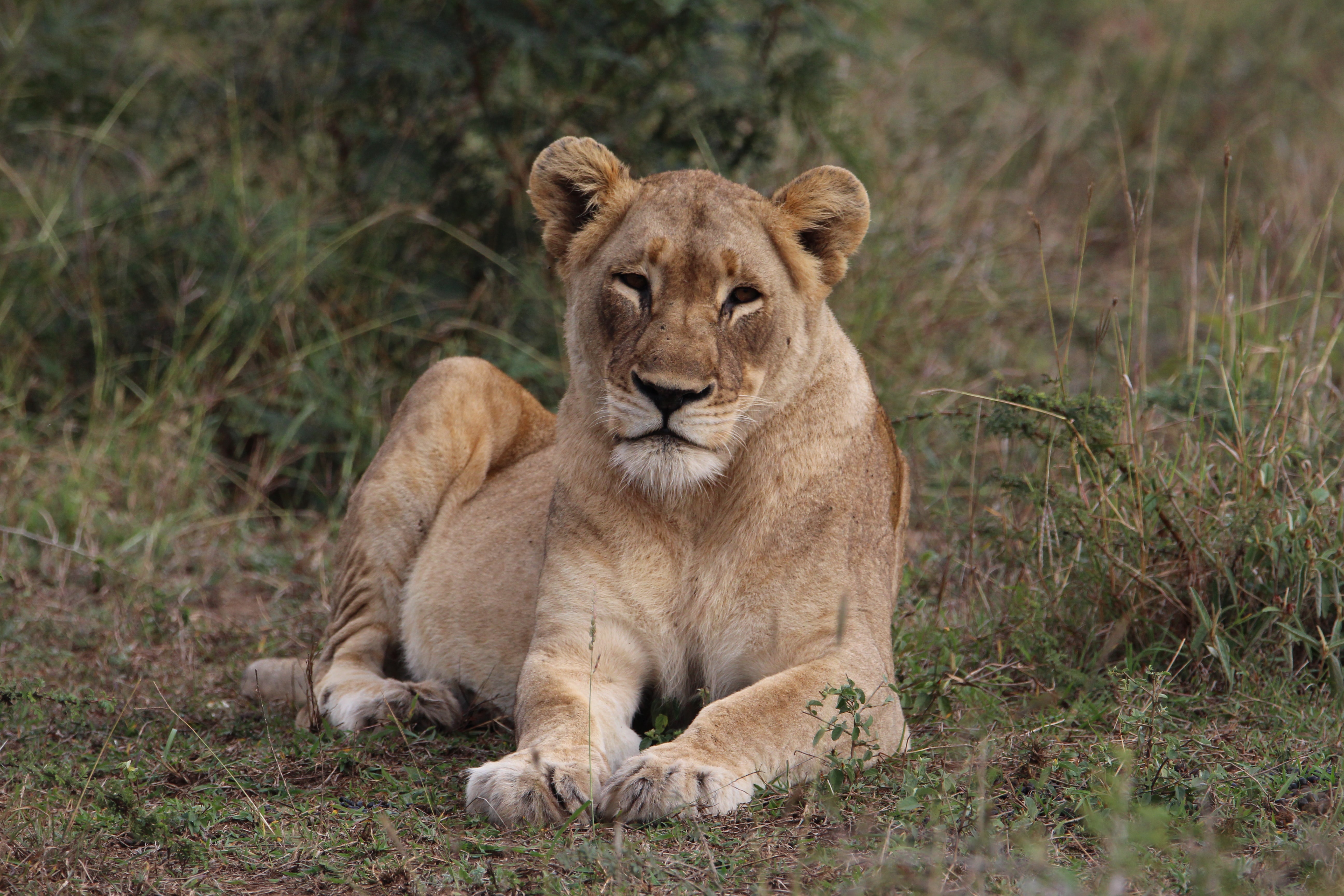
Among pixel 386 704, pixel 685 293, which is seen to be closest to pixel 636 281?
pixel 685 293

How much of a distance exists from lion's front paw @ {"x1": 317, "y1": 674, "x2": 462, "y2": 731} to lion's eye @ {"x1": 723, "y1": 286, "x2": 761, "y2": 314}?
1.46 metres

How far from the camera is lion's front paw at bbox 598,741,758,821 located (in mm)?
3240

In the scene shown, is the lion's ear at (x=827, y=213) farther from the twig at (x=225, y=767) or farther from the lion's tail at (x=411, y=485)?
the twig at (x=225, y=767)

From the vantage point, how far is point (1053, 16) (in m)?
12.0

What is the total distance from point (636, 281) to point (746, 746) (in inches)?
48.5

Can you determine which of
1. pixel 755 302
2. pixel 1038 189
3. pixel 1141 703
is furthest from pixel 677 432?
pixel 1038 189

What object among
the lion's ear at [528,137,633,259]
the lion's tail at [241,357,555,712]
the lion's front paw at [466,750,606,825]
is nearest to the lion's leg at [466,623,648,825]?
the lion's front paw at [466,750,606,825]

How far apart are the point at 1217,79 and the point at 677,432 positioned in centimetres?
859

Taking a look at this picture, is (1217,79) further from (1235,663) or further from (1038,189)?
(1235,663)

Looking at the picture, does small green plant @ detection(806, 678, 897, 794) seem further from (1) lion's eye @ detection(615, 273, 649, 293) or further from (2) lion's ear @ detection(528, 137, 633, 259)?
(2) lion's ear @ detection(528, 137, 633, 259)

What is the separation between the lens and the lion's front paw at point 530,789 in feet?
10.7

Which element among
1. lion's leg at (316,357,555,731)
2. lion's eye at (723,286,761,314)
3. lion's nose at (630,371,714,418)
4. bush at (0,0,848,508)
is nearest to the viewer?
lion's nose at (630,371,714,418)

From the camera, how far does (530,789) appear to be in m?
3.28

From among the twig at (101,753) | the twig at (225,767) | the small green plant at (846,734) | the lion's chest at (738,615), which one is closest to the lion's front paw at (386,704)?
the twig at (225,767)
